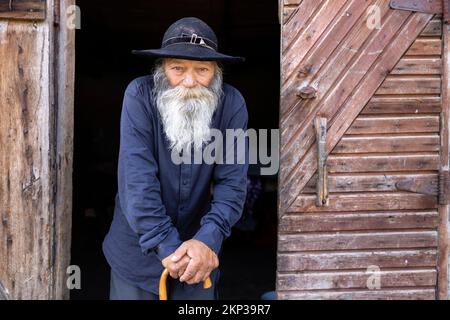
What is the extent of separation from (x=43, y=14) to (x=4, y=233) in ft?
3.84

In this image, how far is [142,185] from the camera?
244cm

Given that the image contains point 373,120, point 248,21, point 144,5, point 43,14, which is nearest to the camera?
point 43,14

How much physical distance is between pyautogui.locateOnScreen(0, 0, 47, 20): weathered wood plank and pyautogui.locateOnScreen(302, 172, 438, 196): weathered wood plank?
1713mm

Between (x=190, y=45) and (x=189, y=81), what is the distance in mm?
166

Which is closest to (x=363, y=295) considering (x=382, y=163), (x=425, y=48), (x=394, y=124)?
(x=382, y=163)

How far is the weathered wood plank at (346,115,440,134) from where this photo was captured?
314 cm

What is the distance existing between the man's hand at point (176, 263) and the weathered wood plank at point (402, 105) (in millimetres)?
1409

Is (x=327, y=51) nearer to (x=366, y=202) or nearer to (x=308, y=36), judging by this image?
(x=308, y=36)

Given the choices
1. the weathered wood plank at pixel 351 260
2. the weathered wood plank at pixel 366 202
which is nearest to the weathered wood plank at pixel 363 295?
the weathered wood plank at pixel 351 260

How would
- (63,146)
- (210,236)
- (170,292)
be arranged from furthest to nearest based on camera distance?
(63,146) → (170,292) → (210,236)

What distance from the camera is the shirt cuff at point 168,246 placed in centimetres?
239

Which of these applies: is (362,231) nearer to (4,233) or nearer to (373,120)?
(373,120)

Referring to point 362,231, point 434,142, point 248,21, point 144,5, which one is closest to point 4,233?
point 362,231

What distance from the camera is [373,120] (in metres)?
3.14
